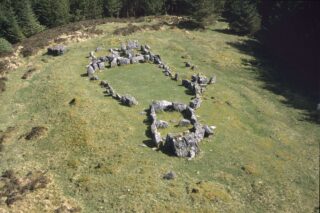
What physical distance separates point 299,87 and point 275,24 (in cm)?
2281

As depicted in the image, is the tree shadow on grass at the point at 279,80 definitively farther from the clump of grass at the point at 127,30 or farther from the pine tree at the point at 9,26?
the pine tree at the point at 9,26

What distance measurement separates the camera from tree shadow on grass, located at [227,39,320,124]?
190 feet

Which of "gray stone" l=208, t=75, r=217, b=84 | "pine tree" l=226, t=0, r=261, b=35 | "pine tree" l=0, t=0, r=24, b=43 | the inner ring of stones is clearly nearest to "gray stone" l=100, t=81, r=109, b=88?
the inner ring of stones

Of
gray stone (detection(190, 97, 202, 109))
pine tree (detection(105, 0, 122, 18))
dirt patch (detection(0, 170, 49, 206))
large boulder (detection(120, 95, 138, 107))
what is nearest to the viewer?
dirt patch (detection(0, 170, 49, 206))

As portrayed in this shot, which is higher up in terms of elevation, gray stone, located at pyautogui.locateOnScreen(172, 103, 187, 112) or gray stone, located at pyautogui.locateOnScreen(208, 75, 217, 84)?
gray stone, located at pyautogui.locateOnScreen(172, 103, 187, 112)

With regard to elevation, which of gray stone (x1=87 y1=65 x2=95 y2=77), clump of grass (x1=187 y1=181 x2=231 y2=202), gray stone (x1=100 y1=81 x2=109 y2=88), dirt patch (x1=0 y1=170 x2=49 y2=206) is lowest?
dirt patch (x1=0 y1=170 x2=49 y2=206)

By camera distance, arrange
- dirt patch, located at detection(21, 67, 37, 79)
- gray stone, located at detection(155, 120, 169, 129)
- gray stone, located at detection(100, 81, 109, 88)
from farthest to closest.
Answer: dirt patch, located at detection(21, 67, 37, 79) < gray stone, located at detection(100, 81, 109, 88) < gray stone, located at detection(155, 120, 169, 129)

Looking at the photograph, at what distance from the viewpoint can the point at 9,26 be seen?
77.9 metres

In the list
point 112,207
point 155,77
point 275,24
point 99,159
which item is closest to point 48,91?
point 155,77

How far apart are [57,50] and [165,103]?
1187 inches

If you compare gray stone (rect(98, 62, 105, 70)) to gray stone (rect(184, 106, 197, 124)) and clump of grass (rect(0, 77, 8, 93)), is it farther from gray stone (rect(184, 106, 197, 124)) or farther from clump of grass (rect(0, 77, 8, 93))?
gray stone (rect(184, 106, 197, 124))

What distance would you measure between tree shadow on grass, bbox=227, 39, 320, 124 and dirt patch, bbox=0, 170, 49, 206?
34.3m

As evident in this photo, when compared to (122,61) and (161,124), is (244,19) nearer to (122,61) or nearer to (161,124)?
(122,61)

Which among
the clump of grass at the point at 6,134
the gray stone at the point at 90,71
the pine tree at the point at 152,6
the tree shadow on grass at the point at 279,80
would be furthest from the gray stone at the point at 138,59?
the pine tree at the point at 152,6
